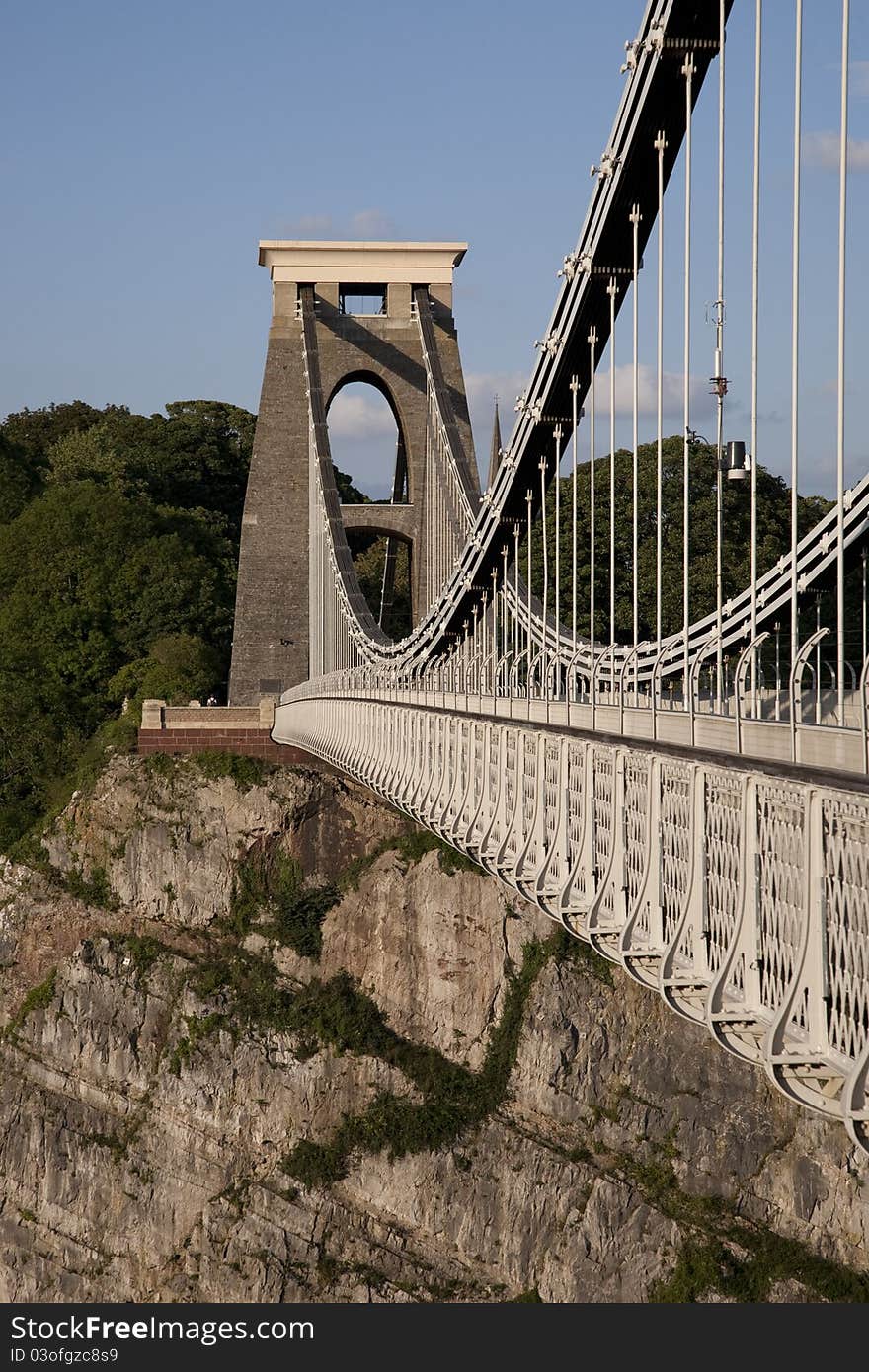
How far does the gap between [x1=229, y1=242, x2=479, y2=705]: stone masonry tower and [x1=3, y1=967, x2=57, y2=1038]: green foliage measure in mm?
8532

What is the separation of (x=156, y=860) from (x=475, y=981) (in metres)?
7.27

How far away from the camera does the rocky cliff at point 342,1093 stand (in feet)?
110

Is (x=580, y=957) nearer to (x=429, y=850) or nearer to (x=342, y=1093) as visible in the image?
(x=429, y=850)

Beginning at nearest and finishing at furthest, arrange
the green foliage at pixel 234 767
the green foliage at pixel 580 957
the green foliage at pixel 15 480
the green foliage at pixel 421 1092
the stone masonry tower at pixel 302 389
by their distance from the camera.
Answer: the green foliage at pixel 421 1092, the green foliage at pixel 580 957, the green foliage at pixel 234 767, the stone masonry tower at pixel 302 389, the green foliage at pixel 15 480

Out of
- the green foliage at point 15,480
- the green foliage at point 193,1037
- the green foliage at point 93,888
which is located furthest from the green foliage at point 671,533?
the green foliage at point 15,480

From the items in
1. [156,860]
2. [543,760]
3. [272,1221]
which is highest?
[543,760]

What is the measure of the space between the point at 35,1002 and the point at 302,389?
1617cm

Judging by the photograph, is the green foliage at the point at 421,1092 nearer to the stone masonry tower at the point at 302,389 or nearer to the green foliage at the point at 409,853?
the green foliage at the point at 409,853

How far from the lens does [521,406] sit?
17156 millimetres

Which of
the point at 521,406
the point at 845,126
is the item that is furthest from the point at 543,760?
the point at 521,406

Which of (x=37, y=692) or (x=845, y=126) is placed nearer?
(x=845, y=126)

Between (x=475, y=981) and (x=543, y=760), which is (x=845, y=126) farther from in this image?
(x=475, y=981)

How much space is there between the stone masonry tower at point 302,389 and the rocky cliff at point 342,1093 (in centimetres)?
558

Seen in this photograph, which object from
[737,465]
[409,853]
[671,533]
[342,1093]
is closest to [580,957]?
[409,853]
